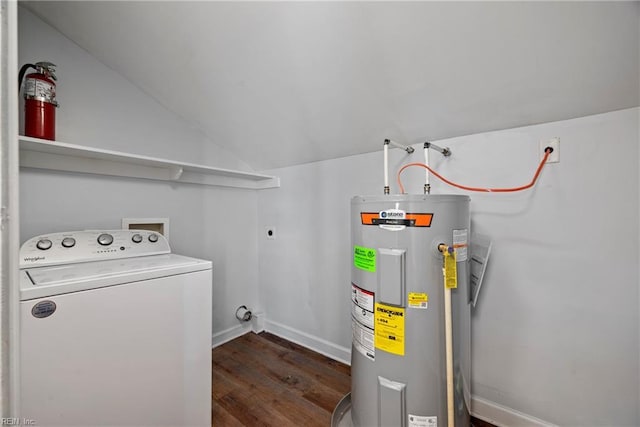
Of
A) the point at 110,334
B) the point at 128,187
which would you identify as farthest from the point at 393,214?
the point at 128,187

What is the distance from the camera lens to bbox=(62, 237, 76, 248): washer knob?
1.21 metres

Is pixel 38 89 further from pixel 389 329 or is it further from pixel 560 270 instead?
pixel 560 270

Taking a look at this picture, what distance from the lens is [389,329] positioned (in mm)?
1057

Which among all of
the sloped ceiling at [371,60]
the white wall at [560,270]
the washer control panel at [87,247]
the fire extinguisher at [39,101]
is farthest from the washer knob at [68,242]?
the white wall at [560,270]

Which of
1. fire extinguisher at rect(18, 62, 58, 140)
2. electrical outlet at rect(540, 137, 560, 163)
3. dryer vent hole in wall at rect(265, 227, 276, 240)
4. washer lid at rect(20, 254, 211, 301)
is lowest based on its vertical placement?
washer lid at rect(20, 254, 211, 301)

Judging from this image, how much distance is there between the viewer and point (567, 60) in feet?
3.19

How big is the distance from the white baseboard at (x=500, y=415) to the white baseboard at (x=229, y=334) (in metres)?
1.78

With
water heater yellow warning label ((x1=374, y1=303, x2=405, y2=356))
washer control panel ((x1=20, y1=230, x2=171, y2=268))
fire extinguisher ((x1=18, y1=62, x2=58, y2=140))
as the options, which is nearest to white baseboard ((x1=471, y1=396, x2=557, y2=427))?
water heater yellow warning label ((x1=374, y1=303, x2=405, y2=356))

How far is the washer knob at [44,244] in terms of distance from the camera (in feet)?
3.78

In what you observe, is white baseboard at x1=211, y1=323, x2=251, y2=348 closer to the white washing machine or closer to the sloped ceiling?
the white washing machine

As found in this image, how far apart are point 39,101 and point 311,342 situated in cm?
218

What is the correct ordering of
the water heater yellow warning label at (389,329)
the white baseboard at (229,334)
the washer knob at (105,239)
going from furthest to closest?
the white baseboard at (229,334) < the washer knob at (105,239) < the water heater yellow warning label at (389,329)

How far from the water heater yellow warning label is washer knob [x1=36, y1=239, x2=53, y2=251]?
148 centimetres

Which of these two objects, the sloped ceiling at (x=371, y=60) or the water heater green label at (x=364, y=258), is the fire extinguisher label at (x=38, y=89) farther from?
the water heater green label at (x=364, y=258)
